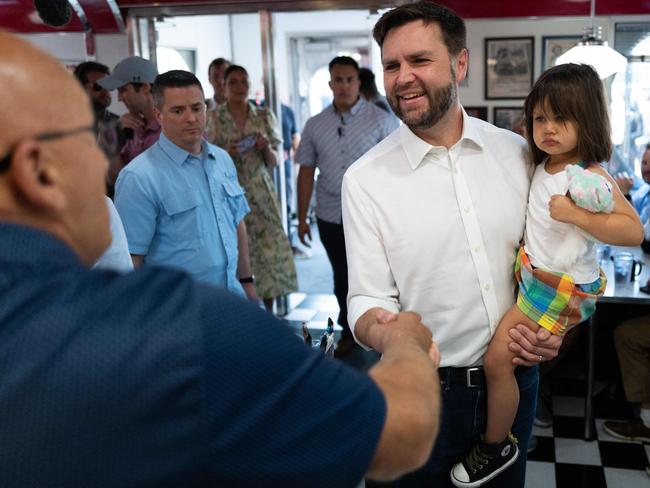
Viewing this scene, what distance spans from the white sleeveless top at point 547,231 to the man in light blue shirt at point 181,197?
155 centimetres

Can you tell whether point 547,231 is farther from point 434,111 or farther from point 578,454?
point 578,454

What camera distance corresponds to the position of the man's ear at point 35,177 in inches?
28.1

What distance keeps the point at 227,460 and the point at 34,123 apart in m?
0.45

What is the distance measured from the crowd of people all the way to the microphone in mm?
697

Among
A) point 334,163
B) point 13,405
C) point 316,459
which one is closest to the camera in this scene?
point 13,405

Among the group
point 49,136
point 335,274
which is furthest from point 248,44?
point 49,136

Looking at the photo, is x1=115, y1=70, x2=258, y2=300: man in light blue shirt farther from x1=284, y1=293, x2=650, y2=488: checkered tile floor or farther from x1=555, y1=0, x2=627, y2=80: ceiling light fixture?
x1=555, y1=0, x2=627, y2=80: ceiling light fixture

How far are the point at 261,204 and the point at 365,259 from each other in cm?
316

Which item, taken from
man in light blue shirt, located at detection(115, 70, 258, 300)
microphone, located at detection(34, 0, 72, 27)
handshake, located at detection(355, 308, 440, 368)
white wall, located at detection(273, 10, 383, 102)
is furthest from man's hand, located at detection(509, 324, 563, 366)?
white wall, located at detection(273, 10, 383, 102)

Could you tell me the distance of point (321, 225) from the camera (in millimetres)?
4699

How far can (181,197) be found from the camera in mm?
2893

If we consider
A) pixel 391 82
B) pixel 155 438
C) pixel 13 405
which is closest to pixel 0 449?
pixel 13 405

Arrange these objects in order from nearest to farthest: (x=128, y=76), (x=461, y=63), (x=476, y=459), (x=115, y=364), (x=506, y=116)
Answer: (x=115, y=364) → (x=476, y=459) → (x=461, y=63) → (x=128, y=76) → (x=506, y=116)

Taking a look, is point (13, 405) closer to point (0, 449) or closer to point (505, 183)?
point (0, 449)
